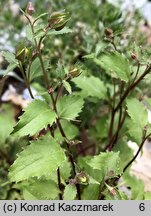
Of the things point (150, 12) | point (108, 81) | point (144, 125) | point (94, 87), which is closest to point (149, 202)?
point (144, 125)

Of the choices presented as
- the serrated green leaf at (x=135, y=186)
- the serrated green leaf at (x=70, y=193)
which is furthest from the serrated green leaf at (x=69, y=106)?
the serrated green leaf at (x=135, y=186)

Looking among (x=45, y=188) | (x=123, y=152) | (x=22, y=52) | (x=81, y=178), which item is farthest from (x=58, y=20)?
(x=123, y=152)

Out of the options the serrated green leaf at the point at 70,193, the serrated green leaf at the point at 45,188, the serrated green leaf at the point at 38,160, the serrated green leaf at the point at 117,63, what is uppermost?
the serrated green leaf at the point at 117,63

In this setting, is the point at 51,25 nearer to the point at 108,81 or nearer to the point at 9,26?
the point at 108,81

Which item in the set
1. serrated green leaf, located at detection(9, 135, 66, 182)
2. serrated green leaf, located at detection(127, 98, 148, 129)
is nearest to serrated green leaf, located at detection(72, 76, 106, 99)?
serrated green leaf, located at detection(127, 98, 148, 129)

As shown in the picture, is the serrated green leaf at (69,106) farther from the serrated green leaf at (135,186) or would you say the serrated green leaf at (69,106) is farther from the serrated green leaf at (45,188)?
the serrated green leaf at (135,186)
